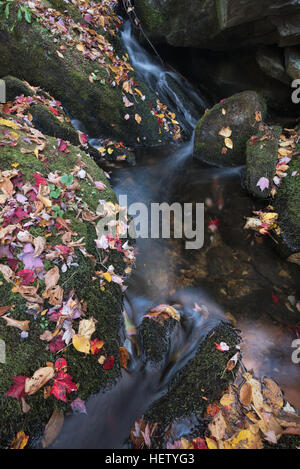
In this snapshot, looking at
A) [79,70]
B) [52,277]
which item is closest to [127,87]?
[79,70]

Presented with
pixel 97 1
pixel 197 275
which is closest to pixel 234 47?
pixel 97 1

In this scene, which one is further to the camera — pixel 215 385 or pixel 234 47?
pixel 234 47

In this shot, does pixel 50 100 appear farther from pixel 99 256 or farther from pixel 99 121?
pixel 99 256

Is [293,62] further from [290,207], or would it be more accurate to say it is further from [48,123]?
[48,123]

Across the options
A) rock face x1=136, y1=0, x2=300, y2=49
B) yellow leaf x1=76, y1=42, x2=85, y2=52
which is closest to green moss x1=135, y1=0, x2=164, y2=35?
rock face x1=136, y1=0, x2=300, y2=49

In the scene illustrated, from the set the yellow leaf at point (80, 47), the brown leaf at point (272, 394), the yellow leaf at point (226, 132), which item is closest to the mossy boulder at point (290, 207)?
the yellow leaf at point (226, 132)
